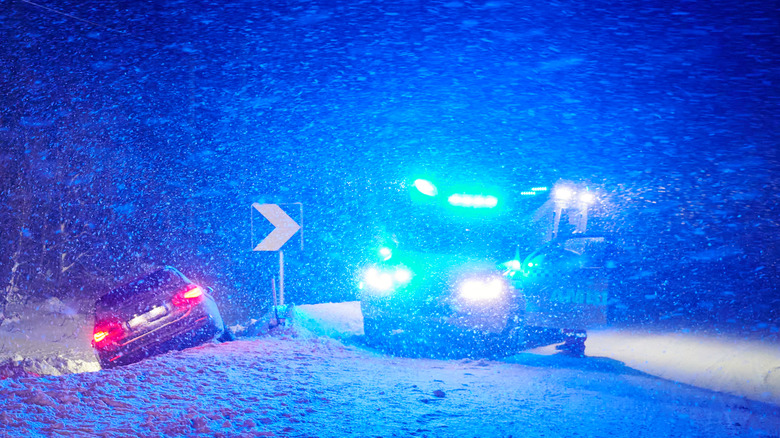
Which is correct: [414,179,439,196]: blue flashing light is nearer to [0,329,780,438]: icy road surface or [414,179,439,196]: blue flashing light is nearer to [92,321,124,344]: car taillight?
[0,329,780,438]: icy road surface

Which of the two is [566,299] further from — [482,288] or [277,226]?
[277,226]

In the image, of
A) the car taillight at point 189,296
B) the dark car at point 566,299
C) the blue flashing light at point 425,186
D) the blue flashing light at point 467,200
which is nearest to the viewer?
the dark car at point 566,299

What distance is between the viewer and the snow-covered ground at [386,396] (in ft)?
12.8

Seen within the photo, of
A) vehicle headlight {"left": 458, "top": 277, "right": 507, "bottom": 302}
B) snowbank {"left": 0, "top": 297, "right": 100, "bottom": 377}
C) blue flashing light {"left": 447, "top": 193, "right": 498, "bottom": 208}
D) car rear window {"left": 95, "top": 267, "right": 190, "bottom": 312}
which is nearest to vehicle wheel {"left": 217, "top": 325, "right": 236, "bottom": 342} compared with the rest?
car rear window {"left": 95, "top": 267, "right": 190, "bottom": 312}

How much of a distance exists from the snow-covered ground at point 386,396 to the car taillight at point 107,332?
84 cm

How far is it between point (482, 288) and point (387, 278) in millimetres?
1623

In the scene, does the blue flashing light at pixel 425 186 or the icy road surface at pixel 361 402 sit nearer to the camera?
the icy road surface at pixel 361 402

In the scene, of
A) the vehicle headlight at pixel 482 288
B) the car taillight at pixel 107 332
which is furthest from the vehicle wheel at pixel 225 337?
the vehicle headlight at pixel 482 288

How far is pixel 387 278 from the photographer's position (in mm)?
7770

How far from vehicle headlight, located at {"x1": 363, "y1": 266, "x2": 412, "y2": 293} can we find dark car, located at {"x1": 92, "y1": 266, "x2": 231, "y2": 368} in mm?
2987

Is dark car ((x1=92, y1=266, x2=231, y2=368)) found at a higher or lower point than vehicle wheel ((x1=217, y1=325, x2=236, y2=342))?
higher

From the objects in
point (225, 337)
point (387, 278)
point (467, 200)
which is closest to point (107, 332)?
point (225, 337)

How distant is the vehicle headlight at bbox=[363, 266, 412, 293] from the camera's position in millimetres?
7660

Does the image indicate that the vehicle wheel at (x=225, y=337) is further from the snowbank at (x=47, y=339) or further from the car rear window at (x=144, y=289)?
the snowbank at (x=47, y=339)
